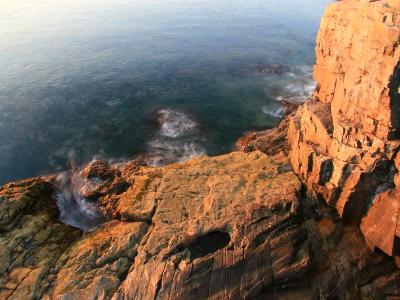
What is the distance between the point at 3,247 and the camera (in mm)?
26172

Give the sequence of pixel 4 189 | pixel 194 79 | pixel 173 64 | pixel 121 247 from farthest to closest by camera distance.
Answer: pixel 173 64, pixel 194 79, pixel 4 189, pixel 121 247

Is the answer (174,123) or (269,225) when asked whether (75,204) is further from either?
(269,225)

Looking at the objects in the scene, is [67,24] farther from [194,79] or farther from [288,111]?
[288,111]

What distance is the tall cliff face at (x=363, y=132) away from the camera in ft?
76.1

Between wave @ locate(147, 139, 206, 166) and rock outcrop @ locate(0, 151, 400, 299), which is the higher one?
rock outcrop @ locate(0, 151, 400, 299)

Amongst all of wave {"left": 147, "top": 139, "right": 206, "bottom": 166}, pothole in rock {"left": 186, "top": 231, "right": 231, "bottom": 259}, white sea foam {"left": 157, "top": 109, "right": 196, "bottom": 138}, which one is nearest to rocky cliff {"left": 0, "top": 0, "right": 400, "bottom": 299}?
pothole in rock {"left": 186, "top": 231, "right": 231, "bottom": 259}

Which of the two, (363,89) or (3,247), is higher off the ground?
(363,89)

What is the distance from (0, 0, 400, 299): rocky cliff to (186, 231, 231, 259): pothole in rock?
3.3 inches

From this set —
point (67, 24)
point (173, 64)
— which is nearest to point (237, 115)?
point (173, 64)

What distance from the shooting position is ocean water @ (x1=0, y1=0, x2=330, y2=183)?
45.0 m

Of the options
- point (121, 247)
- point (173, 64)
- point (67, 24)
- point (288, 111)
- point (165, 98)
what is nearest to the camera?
point (121, 247)

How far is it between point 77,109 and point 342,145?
4128 cm

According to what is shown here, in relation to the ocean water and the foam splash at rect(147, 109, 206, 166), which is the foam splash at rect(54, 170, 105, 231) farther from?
the foam splash at rect(147, 109, 206, 166)

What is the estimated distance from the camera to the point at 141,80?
202ft
